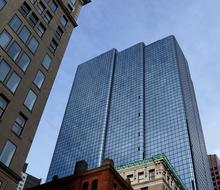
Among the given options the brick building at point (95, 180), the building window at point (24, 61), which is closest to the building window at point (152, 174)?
the brick building at point (95, 180)

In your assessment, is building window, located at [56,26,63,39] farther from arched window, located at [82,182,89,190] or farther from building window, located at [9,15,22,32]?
arched window, located at [82,182,89,190]

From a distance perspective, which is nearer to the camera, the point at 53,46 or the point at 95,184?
the point at 95,184

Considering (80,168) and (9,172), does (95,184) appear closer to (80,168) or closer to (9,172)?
(80,168)

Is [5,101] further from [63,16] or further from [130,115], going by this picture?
[130,115]

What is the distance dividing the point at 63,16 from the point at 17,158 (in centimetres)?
2983

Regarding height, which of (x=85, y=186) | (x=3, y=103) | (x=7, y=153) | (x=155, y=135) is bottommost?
(x=7, y=153)

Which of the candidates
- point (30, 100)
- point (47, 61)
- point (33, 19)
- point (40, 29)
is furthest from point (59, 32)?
point (30, 100)

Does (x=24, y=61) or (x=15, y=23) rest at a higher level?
(x=15, y=23)

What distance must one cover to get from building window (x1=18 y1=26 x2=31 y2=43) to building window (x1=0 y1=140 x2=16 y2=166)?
1550 centimetres

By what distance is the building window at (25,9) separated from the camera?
47.0 metres

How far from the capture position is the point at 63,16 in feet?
191

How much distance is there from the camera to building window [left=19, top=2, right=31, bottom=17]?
4704cm

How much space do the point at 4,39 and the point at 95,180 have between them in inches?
1002

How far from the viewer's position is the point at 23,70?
142 ft
